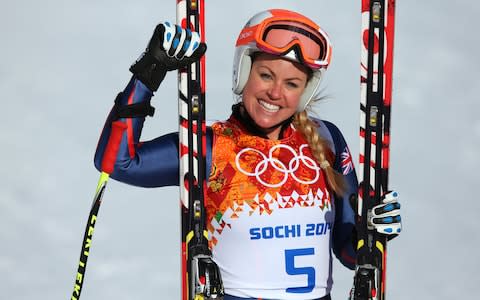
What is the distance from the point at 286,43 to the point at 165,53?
50 cm

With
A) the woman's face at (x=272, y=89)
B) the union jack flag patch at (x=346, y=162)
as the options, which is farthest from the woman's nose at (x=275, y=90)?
the union jack flag patch at (x=346, y=162)

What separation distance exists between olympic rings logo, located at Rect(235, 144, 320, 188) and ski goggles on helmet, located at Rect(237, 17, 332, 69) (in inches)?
15.5

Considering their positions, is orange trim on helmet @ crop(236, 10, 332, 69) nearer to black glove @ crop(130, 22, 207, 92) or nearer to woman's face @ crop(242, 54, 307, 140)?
woman's face @ crop(242, 54, 307, 140)

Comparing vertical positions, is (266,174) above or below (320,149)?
below

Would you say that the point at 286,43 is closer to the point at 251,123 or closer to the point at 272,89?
the point at 272,89

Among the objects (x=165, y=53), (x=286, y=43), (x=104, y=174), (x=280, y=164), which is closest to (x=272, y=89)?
(x=286, y=43)

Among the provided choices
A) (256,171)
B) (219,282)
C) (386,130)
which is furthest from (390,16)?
(219,282)

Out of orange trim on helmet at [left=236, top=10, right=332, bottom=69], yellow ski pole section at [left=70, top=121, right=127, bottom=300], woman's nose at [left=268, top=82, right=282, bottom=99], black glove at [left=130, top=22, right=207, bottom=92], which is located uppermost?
orange trim on helmet at [left=236, top=10, right=332, bottom=69]

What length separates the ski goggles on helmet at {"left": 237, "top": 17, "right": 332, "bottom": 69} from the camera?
470 centimetres

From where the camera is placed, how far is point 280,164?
15.9 ft

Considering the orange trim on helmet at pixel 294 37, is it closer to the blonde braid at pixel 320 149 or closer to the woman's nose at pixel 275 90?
the woman's nose at pixel 275 90

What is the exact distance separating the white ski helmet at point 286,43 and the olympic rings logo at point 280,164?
21cm

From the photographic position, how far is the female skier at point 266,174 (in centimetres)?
475

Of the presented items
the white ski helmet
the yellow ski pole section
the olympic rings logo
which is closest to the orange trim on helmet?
the white ski helmet
